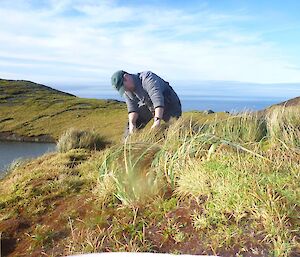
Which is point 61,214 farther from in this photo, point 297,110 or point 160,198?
point 297,110

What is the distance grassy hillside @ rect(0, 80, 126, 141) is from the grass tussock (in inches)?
1290

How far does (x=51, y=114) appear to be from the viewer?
54875 millimetres

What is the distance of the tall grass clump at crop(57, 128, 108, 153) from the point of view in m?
9.56

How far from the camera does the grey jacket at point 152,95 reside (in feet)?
26.1

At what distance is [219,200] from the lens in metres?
4.00

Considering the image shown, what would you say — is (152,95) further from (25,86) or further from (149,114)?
(25,86)

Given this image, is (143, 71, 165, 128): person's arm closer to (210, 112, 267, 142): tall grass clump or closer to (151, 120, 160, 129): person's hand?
(151, 120, 160, 129): person's hand

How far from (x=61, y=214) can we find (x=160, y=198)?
3.66ft

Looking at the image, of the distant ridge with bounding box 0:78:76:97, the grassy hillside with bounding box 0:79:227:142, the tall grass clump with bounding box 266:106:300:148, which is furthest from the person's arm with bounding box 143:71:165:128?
the distant ridge with bounding box 0:78:76:97

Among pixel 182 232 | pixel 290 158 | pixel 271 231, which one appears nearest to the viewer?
pixel 271 231

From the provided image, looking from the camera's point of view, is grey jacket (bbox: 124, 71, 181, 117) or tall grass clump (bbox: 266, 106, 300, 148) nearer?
tall grass clump (bbox: 266, 106, 300, 148)

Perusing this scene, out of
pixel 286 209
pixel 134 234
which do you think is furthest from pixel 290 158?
A: pixel 134 234

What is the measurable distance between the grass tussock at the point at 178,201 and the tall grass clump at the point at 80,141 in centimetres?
350

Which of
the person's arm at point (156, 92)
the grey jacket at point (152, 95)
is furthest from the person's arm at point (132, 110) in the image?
the person's arm at point (156, 92)
